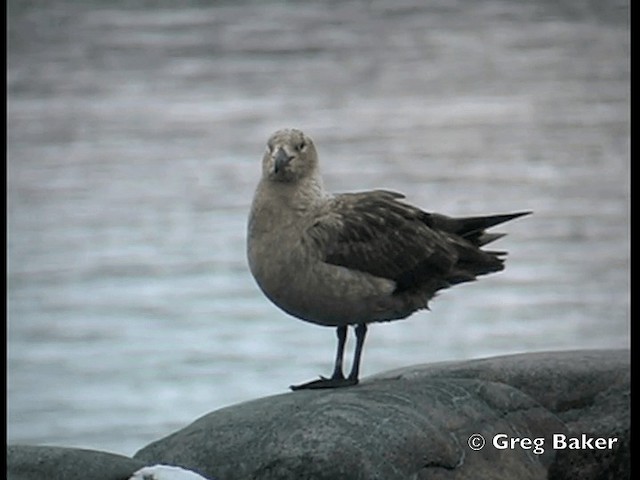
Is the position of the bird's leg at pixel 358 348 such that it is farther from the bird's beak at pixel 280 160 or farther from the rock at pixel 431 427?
the bird's beak at pixel 280 160

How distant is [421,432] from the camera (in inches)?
110

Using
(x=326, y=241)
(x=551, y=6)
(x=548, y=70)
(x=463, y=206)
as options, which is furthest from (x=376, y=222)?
(x=551, y=6)

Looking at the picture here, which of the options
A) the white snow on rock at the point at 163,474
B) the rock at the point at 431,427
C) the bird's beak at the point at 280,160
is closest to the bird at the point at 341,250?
the bird's beak at the point at 280,160

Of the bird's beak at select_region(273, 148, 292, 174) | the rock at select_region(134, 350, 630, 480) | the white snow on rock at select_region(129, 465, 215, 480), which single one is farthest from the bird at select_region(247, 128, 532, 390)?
the white snow on rock at select_region(129, 465, 215, 480)

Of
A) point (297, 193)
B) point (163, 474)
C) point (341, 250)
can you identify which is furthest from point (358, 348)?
point (163, 474)

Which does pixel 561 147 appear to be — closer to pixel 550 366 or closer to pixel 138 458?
pixel 550 366

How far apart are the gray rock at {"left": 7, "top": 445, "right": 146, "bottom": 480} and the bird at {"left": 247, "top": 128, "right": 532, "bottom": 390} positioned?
426 mm

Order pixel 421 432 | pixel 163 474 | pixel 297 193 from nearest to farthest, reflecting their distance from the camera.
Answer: pixel 163 474 → pixel 421 432 → pixel 297 193

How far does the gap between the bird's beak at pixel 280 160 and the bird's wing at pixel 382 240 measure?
135 millimetres

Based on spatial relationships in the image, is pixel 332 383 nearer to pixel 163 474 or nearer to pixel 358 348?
pixel 358 348

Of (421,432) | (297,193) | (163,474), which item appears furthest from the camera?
(297,193)

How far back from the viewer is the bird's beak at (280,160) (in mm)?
2840

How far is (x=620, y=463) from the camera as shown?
10.2 feet

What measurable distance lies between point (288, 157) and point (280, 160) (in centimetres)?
2
